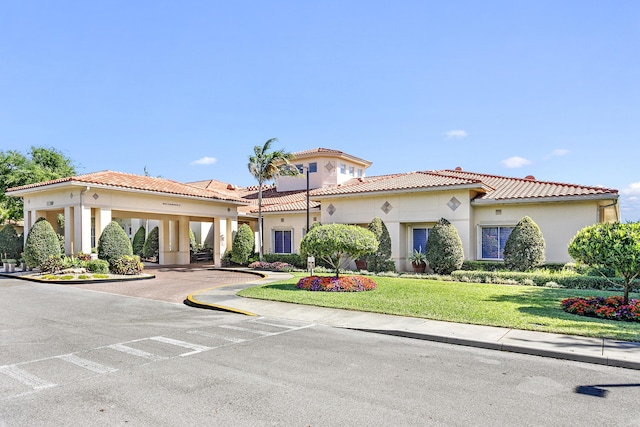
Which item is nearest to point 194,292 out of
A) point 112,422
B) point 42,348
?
point 42,348

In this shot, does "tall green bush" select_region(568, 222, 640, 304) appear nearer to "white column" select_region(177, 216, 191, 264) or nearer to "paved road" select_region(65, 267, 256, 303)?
"paved road" select_region(65, 267, 256, 303)

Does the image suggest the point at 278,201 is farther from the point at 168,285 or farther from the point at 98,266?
the point at 168,285

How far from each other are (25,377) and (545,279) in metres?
16.1

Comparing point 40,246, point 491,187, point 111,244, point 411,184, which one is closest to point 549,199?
point 491,187

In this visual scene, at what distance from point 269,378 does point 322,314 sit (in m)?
4.97

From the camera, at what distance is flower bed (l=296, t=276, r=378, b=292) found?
1394 cm

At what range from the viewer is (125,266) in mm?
19984

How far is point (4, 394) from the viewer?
5.36 meters

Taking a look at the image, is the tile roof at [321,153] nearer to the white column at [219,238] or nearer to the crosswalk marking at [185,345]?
the white column at [219,238]

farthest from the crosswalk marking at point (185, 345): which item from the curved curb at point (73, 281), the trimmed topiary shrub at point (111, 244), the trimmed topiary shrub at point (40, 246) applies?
the trimmed topiary shrub at point (40, 246)

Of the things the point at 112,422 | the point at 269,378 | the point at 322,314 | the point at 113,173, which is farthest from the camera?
the point at 113,173

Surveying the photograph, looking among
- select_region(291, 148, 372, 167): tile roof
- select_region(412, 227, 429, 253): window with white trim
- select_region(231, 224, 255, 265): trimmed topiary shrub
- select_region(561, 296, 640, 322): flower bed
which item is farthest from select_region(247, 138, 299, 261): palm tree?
select_region(561, 296, 640, 322): flower bed

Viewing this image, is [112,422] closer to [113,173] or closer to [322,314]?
[322,314]

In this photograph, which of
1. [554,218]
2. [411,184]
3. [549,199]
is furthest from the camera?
[411,184]
